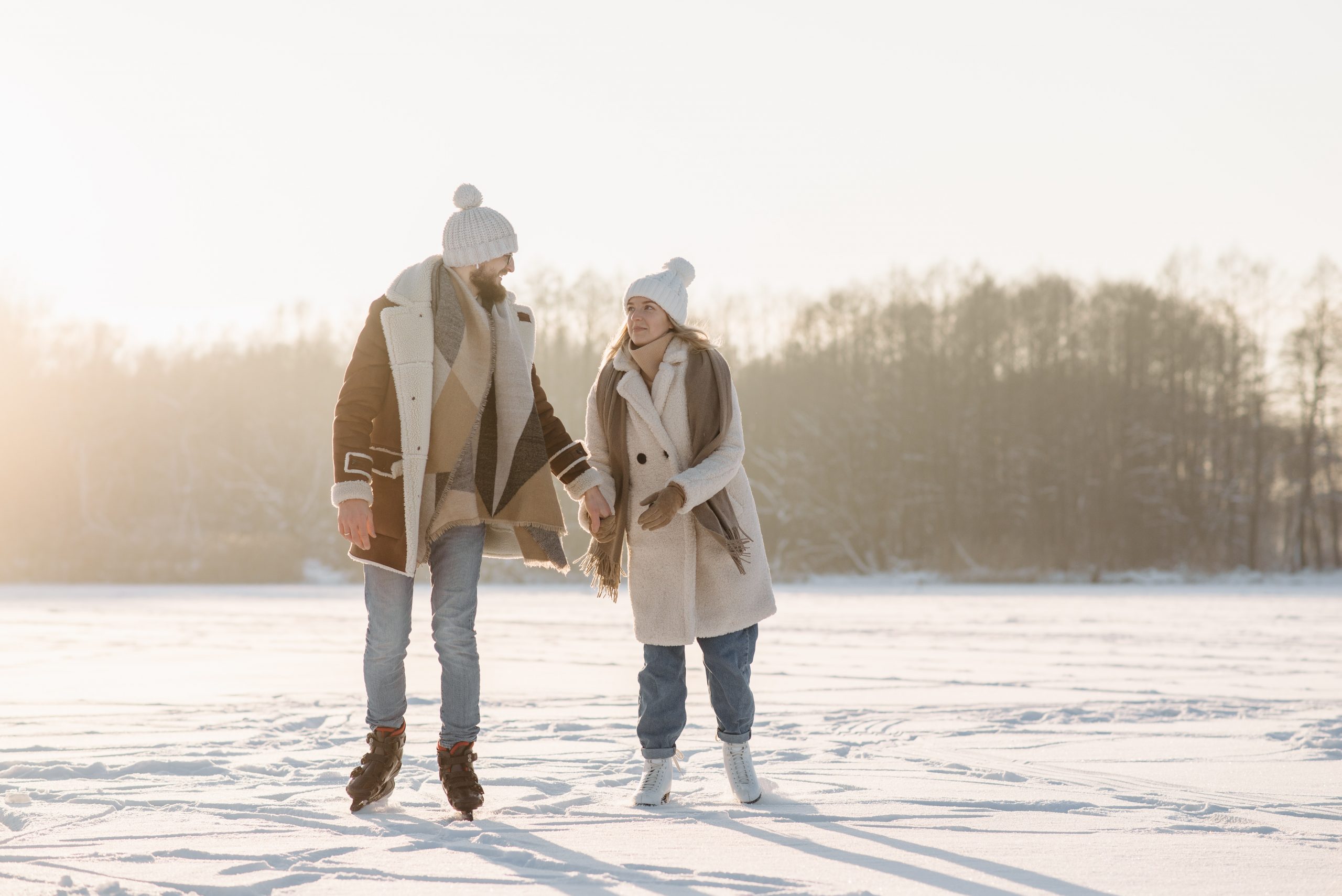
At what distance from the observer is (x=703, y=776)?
13.6ft

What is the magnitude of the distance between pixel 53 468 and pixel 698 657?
112 ft

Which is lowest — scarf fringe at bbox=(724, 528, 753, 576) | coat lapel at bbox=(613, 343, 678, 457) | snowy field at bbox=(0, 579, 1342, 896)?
snowy field at bbox=(0, 579, 1342, 896)

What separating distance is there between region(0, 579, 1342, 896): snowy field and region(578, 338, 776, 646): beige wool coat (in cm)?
54

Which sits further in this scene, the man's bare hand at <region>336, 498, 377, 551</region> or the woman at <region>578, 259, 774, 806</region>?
the woman at <region>578, 259, 774, 806</region>

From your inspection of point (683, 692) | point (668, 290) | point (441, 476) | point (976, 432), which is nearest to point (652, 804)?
point (683, 692)

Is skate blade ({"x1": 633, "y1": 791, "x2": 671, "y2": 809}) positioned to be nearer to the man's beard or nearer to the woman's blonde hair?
the woman's blonde hair

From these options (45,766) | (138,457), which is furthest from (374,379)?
(138,457)

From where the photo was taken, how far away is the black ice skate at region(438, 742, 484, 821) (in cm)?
331

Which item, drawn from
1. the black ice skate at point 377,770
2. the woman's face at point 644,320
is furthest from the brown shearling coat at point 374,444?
the woman's face at point 644,320

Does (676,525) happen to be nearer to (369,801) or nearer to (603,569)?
(603,569)

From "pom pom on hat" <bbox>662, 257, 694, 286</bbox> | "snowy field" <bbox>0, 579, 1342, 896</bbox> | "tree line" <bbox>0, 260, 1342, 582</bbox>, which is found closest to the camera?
"snowy field" <bbox>0, 579, 1342, 896</bbox>

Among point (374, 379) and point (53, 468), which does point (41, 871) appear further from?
point (53, 468)

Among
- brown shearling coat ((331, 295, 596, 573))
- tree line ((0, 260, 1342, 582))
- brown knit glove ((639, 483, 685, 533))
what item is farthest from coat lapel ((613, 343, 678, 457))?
tree line ((0, 260, 1342, 582))

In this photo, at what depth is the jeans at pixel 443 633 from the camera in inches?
137
